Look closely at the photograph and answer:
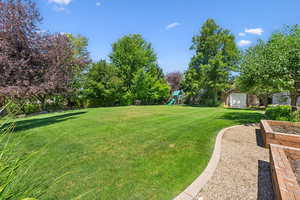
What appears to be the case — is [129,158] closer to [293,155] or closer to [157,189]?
[157,189]

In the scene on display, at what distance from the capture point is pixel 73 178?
2795 mm

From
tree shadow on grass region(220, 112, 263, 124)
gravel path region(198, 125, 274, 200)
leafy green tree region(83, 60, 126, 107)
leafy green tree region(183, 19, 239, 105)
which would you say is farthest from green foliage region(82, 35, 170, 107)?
gravel path region(198, 125, 274, 200)

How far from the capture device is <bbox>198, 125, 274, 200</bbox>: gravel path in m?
2.44

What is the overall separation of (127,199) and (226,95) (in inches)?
948

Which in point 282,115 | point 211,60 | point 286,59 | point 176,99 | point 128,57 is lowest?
point 282,115

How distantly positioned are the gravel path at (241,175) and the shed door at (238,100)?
65.7 feet

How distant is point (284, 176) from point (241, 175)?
86 centimetres

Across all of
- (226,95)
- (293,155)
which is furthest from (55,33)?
(226,95)

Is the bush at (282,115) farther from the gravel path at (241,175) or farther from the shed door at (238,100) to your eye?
the shed door at (238,100)

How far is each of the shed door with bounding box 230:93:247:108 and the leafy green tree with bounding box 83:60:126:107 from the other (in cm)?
1764

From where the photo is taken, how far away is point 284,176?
2230mm

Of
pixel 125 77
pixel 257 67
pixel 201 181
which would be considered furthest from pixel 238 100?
pixel 201 181

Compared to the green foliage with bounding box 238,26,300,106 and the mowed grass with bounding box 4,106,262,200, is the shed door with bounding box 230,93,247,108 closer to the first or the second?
the green foliage with bounding box 238,26,300,106

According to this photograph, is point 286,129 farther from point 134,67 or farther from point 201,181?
point 134,67
